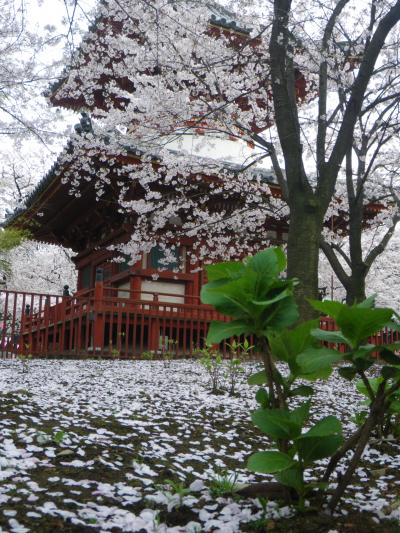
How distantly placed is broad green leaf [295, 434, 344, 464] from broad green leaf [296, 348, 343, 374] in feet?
1.19

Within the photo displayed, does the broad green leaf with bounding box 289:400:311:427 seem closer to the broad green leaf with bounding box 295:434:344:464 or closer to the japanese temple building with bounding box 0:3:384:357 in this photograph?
the broad green leaf with bounding box 295:434:344:464

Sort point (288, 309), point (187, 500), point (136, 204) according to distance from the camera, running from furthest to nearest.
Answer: point (136, 204) < point (187, 500) < point (288, 309)

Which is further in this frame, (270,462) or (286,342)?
(286,342)

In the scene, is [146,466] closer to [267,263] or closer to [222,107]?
[267,263]

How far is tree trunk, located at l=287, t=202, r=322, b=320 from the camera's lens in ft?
20.9

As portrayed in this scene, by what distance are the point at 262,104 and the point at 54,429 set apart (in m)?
9.99

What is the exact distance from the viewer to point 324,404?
588cm

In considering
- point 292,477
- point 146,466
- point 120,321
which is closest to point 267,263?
point 292,477

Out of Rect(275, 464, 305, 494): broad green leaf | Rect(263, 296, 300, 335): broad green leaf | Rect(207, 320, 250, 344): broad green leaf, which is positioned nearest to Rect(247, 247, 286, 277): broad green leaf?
Rect(263, 296, 300, 335): broad green leaf

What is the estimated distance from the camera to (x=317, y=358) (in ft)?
6.66

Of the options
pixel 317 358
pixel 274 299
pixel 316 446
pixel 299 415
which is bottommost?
pixel 316 446

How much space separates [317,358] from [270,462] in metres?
0.48

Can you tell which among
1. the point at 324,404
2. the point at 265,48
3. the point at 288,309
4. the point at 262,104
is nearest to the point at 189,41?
the point at 265,48

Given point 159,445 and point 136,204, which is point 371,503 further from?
point 136,204
